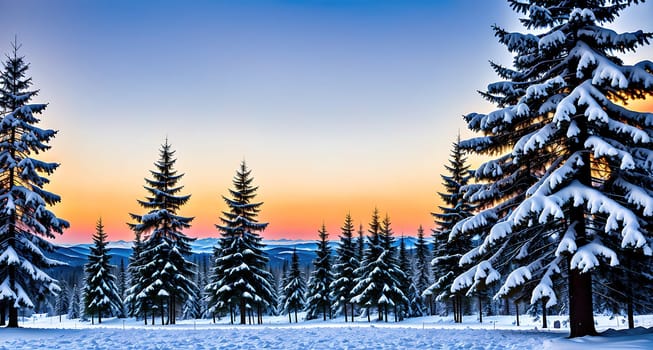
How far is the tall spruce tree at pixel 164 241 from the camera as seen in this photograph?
113 feet

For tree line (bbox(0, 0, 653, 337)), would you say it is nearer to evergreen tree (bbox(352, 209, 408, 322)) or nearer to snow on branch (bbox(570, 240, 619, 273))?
snow on branch (bbox(570, 240, 619, 273))

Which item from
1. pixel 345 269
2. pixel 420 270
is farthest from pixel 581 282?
pixel 420 270

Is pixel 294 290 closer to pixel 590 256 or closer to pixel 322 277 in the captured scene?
pixel 322 277

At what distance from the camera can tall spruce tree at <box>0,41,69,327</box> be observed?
20422 millimetres

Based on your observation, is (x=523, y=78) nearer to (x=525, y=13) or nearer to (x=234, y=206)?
(x=525, y=13)

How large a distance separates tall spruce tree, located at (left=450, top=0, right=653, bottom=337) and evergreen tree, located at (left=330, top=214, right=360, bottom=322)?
1420 inches

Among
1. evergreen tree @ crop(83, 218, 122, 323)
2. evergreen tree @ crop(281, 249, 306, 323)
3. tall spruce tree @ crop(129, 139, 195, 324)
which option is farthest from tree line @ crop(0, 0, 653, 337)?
evergreen tree @ crop(281, 249, 306, 323)

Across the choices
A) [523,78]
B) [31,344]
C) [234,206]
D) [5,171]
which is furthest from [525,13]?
[234,206]

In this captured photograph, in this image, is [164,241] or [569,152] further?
[164,241]

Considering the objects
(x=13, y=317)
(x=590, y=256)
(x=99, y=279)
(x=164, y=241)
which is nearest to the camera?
(x=590, y=256)

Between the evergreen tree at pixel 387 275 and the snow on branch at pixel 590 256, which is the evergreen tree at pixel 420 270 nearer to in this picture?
the evergreen tree at pixel 387 275

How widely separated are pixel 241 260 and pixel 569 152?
28.0 metres

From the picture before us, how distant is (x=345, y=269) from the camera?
50.8 metres

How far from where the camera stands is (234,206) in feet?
123
